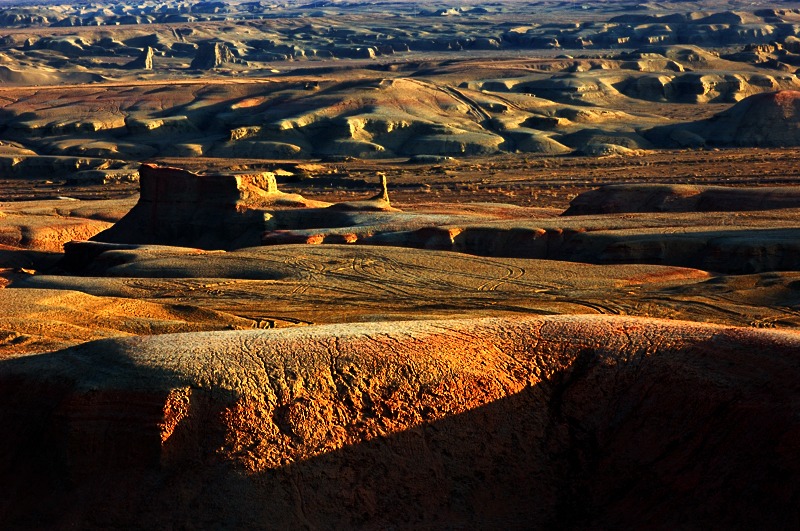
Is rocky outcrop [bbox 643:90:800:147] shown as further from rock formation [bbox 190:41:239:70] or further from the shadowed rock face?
rock formation [bbox 190:41:239:70]

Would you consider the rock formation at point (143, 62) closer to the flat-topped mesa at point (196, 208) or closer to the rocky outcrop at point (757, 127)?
the rocky outcrop at point (757, 127)

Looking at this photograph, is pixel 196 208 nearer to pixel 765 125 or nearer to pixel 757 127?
pixel 757 127

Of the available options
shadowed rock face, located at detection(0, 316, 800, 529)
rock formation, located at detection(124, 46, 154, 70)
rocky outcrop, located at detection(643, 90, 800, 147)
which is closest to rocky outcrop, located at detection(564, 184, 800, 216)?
shadowed rock face, located at detection(0, 316, 800, 529)

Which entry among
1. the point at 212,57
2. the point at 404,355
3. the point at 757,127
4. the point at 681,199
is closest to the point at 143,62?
the point at 212,57

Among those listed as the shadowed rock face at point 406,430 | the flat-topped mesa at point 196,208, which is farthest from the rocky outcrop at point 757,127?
the shadowed rock face at point 406,430

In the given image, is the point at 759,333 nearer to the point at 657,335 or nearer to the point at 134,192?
the point at 657,335

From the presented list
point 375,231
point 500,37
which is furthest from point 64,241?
point 500,37

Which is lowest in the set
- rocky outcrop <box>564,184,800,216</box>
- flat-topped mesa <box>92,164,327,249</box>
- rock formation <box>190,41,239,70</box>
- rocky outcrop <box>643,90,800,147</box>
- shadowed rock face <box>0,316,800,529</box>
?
rock formation <box>190,41,239,70</box>

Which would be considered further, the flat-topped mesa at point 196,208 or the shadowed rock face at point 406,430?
the flat-topped mesa at point 196,208
